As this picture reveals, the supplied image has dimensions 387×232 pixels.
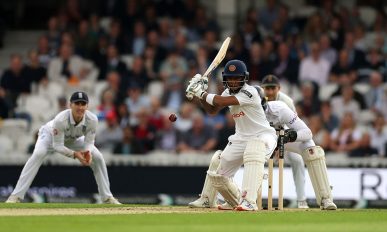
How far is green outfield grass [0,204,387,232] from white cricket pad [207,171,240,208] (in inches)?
24.9

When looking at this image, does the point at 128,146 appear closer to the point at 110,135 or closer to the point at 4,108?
the point at 110,135

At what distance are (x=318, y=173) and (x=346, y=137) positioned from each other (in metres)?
4.77

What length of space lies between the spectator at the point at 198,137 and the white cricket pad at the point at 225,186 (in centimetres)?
547

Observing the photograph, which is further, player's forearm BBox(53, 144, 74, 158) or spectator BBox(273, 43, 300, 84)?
spectator BBox(273, 43, 300, 84)

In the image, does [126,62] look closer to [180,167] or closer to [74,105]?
[180,167]

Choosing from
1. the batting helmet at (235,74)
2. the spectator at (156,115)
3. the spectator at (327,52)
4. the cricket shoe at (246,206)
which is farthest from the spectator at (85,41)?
the cricket shoe at (246,206)

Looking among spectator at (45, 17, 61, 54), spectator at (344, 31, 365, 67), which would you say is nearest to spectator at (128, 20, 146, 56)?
spectator at (45, 17, 61, 54)

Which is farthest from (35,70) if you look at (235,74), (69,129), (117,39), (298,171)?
(235,74)

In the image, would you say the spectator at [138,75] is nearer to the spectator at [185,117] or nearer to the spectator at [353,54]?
the spectator at [185,117]

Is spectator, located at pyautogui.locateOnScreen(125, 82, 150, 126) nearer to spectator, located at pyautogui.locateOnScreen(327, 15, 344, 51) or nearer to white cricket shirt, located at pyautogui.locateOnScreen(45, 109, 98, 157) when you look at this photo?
spectator, located at pyautogui.locateOnScreen(327, 15, 344, 51)

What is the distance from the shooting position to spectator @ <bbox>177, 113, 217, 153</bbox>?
762 inches

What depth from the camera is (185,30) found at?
22.2m

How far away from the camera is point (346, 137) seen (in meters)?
19.0

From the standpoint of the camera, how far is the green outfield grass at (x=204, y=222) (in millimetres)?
10914
